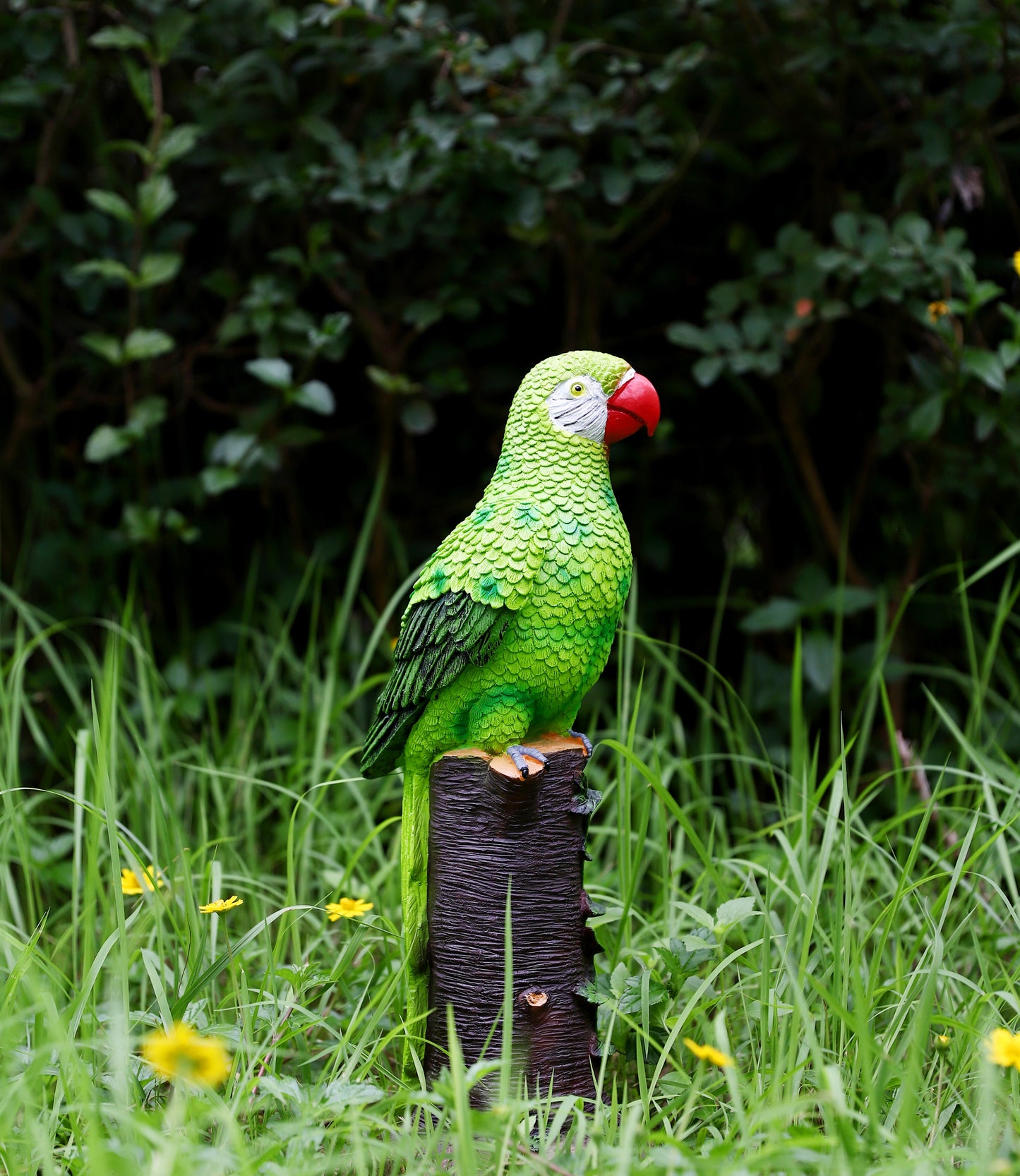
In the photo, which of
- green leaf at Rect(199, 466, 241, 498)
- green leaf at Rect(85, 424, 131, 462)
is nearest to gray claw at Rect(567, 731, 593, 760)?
green leaf at Rect(199, 466, 241, 498)

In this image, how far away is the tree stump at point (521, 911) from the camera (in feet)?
4.84

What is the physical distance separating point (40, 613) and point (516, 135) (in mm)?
1549

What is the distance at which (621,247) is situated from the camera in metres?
2.78

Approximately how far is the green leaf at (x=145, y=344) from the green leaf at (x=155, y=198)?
0.25 metres

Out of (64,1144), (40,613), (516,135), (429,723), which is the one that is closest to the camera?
(64,1144)

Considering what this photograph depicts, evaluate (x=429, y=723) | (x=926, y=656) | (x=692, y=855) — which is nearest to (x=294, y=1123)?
(x=429, y=723)

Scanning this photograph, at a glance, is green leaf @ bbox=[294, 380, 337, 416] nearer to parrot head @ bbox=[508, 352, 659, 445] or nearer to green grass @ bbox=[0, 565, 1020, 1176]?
green grass @ bbox=[0, 565, 1020, 1176]

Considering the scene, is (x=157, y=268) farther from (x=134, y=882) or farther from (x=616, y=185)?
(x=134, y=882)

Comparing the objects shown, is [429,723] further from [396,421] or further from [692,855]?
[396,421]

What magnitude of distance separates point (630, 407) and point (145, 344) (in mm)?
1378

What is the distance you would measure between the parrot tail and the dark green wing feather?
0.07 metres

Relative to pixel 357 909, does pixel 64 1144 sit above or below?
Result: below

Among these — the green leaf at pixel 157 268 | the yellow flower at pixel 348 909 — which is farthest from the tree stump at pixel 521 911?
the green leaf at pixel 157 268

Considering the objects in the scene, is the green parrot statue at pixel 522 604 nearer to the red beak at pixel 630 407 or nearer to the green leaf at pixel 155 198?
the red beak at pixel 630 407
